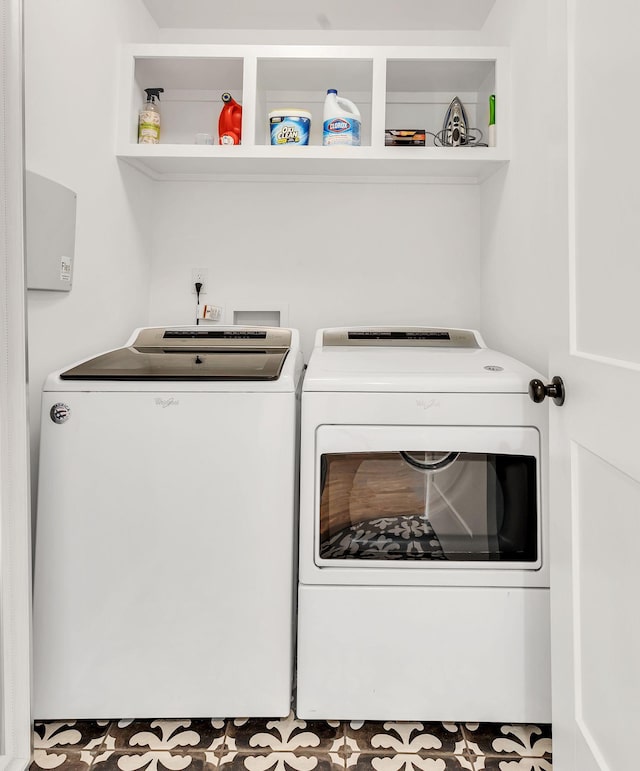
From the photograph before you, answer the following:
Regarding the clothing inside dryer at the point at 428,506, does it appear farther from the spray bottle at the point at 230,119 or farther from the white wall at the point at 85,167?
the spray bottle at the point at 230,119

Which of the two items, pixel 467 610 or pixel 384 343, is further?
pixel 384 343

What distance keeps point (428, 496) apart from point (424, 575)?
0.21m

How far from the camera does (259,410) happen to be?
1.42 meters

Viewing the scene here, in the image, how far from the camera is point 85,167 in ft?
5.52

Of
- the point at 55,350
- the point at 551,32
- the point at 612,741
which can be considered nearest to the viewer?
the point at 612,741

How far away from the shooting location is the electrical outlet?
2273 mm

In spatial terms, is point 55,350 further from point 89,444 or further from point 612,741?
point 612,741

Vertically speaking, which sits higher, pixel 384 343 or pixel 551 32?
pixel 551 32

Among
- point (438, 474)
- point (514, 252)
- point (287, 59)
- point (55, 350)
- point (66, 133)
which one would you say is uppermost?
point (287, 59)

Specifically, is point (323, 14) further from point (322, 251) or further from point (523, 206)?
point (523, 206)

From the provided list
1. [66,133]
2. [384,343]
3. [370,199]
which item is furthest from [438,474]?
[66,133]

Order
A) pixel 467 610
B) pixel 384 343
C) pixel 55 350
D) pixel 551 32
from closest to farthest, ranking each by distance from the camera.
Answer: pixel 551 32
pixel 467 610
pixel 55 350
pixel 384 343

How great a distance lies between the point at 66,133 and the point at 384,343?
1.24 meters

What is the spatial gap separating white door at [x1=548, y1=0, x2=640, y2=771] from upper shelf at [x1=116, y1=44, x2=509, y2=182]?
0.74m
